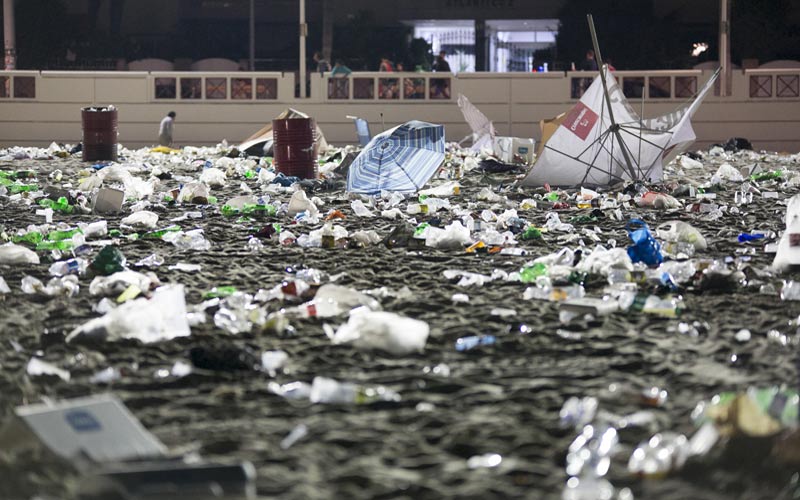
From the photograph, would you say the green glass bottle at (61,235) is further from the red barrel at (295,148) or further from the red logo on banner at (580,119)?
the red barrel at (295,148)

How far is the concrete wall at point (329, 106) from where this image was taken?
625 inches

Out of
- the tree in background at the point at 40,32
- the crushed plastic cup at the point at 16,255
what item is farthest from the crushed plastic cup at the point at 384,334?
the tree in background at the point at 40,32

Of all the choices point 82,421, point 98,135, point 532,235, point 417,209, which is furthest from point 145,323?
point 98,135

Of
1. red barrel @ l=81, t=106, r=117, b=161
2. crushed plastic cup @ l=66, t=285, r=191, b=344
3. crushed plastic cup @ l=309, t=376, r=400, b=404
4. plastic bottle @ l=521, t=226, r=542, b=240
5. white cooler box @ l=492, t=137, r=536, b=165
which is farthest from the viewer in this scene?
red barrel @ l=81, t=106, r=117, b=161

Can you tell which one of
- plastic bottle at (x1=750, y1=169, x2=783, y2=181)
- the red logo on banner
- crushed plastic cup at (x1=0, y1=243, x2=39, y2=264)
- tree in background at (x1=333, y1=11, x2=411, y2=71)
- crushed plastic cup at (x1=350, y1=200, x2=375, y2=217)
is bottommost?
crushed plastic cup at (x1=0, y1=243, x2=39, y2=264)

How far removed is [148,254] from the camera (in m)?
4.88

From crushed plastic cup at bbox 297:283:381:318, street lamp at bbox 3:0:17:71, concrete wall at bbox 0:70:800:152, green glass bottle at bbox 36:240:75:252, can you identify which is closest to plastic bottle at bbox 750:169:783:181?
green glass bottle at bbox 36:240:75:252

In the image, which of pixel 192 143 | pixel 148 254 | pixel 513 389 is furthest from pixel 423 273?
pixel 192 143

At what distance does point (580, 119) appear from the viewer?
7.76 m

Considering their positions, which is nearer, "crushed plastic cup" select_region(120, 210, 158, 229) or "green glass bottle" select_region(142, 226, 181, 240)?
"green glass bottle" select_region(142, 226, 181, 240)

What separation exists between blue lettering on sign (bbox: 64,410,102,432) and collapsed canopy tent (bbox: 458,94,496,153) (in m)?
10.7

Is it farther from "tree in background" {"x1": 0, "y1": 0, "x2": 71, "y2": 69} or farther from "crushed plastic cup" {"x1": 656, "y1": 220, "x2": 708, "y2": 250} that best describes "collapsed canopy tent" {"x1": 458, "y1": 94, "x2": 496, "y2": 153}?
"tree in background" {"x1": 0, "y1": 0, "x2": 71, "y2": 69}

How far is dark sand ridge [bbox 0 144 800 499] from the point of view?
6.64 ft

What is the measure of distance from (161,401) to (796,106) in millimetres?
15189
